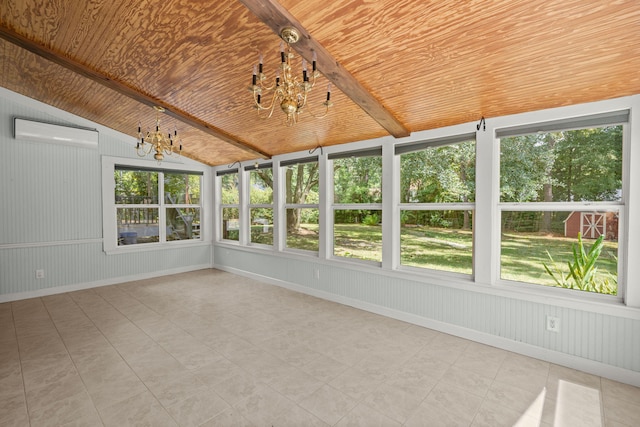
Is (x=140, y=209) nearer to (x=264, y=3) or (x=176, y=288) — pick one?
(x=176, y=288)

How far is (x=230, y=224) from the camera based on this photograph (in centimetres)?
615

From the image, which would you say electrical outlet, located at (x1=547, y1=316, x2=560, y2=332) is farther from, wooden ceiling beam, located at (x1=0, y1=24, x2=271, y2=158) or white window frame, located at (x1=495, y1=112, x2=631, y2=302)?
wooden ceiling beam, located at (x1=0, y1=24, x2=271, y2=158)

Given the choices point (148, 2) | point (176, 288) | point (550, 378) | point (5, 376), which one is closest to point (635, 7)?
point (550, 378)

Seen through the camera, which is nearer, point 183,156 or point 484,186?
point 484,186

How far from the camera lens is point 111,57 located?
2709 mm

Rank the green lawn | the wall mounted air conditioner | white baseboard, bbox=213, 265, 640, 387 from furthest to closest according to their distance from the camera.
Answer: the wall mounted air conditioner
the green lawn
white baseboard, bbox=213, 265, 640, 387

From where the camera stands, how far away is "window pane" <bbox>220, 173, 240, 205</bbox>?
19.6 feet

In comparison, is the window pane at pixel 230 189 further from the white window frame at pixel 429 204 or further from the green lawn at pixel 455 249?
the white window frame at pixel 429 204

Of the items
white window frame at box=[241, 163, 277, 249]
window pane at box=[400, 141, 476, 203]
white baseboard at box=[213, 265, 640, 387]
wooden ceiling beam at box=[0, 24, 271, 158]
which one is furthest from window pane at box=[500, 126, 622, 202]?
wooden ceiling beam at box=[0, 24, 271, 158]

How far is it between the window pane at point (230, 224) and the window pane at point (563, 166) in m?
4.75

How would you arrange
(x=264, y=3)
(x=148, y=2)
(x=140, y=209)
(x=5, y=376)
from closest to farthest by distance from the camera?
1. (x=264, y=3)
2. (x=148, y=2)
3. (x=5, y=376)
4. (x=140, y=209)

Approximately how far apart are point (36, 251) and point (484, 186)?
6112 mm

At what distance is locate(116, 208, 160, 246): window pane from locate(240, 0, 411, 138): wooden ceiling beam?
4719mm

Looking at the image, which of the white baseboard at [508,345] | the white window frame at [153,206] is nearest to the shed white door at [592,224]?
the white baseboard at [508,345]
